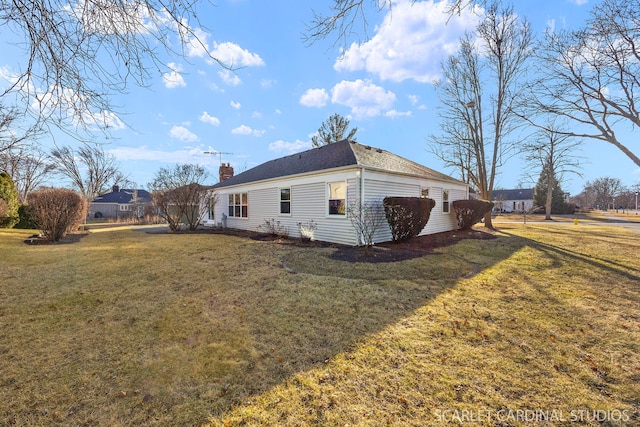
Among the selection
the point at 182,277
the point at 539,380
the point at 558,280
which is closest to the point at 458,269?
the point at 558,280

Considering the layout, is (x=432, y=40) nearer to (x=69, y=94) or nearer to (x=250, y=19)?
(x=250, y=19)

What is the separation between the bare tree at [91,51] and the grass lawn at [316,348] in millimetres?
2539

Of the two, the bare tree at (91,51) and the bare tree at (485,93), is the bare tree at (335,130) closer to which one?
the bare tree at (485,93)

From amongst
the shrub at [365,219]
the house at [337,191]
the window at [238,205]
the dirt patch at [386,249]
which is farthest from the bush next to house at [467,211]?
the window at [238,205]

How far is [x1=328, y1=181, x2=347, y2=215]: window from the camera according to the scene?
9721mm

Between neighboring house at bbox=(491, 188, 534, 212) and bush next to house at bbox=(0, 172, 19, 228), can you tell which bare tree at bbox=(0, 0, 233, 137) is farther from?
neighboring house at bbox=(491, 188, 534, 212)

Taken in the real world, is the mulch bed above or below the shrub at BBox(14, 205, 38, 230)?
below

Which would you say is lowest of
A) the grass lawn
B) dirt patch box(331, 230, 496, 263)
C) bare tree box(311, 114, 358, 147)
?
the grass lawn

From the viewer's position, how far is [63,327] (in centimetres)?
341

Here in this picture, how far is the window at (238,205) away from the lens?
624 inches

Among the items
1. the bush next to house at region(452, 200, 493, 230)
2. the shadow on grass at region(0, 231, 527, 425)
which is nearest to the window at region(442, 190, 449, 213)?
the bush next to house at region(452, 200, 493, 230)

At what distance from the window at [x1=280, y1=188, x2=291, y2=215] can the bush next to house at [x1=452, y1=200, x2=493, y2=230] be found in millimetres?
8896

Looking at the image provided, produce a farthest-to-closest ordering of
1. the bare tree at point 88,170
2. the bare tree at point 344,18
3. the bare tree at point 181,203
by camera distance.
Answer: the bare tree at point 88,170
the bare tree at point 181,203
the bare tree at point 344,18

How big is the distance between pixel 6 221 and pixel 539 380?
78.0 feet
